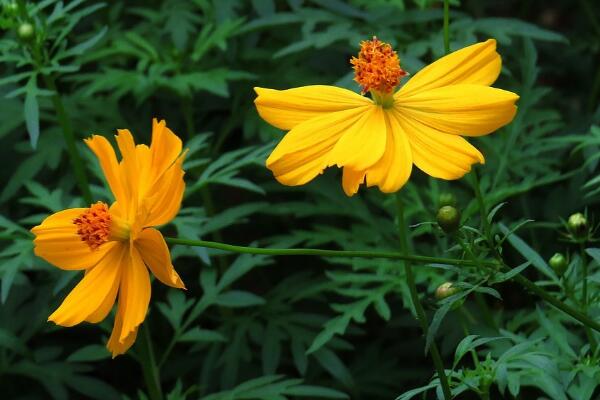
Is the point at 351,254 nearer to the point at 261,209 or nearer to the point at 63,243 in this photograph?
the point at 63,243

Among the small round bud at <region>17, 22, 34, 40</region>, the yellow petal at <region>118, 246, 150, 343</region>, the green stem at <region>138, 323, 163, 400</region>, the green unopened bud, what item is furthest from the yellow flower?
the small round bud at <region>17, 22, 34, 40</region>

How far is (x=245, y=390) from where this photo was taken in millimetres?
1937

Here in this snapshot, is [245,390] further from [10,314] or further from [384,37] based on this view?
[384,37]

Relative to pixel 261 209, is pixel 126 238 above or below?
Result: above

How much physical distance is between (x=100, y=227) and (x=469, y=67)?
1.68ft

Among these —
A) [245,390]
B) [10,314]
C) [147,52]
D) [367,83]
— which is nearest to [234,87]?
[147,52]

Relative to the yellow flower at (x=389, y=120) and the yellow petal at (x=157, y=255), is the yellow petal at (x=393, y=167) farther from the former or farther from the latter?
the yellow petal at (x=157, y=255)

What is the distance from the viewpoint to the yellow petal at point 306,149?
4.12 ft

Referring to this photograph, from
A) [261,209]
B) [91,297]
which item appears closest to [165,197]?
[91,297]

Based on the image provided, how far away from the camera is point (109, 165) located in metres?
1.41

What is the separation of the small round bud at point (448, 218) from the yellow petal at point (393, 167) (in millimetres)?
69

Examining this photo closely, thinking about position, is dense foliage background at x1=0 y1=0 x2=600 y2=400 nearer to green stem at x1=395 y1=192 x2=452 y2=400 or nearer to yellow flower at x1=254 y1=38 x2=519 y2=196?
green stem at x1=395 y1=192 x2=452 y2=400

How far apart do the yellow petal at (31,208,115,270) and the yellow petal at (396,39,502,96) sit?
1.63 feet

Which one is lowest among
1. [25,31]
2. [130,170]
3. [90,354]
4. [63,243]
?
[90,354]
